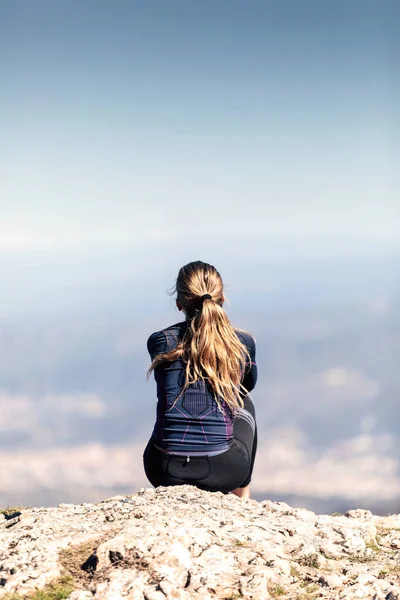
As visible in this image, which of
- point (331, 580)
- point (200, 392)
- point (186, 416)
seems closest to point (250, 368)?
point (200, 392)

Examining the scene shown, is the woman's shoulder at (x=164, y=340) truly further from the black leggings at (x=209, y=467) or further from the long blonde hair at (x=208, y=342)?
the black leggings at (x=209, y=467)

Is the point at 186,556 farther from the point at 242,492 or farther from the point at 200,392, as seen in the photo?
the point at 242,492

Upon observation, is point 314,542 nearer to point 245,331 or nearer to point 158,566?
point 158,566

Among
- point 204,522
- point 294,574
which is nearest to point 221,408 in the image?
point 204,522

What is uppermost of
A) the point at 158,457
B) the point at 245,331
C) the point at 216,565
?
the point at 245,331

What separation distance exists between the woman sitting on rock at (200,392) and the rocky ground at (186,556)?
0.82 meters

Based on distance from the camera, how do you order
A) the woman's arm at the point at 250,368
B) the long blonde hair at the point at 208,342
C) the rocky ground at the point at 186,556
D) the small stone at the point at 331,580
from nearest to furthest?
1. the rocky ground at the point at 186,556
2. the small stone at the point at 331,580
3. the long blonde hair at the point at 208,342
4. the woman's arm at the point at 250,368

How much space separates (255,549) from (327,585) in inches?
27.3

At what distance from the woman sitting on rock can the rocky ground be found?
2.69 ft

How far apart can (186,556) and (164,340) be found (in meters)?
3.11

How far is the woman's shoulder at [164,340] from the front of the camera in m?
7.59

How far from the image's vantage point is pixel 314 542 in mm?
6004

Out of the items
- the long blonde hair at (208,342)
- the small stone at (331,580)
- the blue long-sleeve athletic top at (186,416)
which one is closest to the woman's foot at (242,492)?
the blue long-sleeve athletic top at (186,416)

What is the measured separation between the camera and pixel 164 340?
300 inches
